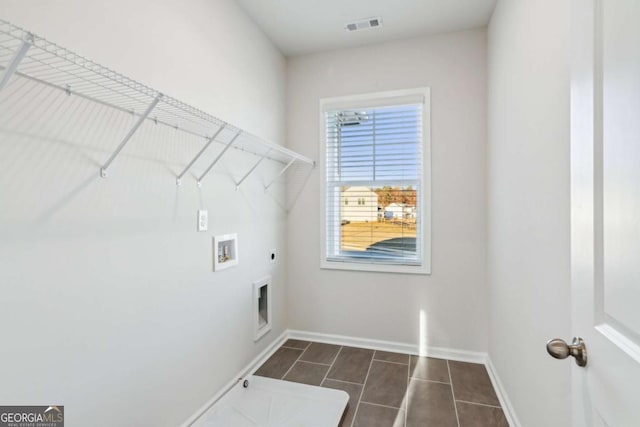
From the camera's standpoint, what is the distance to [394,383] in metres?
2.21

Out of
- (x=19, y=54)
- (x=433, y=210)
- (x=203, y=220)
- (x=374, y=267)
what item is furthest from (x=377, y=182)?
(x=19, y=54)

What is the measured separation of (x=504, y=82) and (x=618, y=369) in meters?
1.88

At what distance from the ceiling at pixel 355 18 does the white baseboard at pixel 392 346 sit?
2598 mm

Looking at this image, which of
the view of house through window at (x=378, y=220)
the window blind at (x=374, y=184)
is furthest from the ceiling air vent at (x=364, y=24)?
the view of house through window at (x=378, y=220)

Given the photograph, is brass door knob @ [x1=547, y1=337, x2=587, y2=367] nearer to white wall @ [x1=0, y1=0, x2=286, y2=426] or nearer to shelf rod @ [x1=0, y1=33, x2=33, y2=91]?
shelf rod @ [x1=0, y1=33, x2=33, y2=91]

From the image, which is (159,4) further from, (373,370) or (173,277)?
(373,370)

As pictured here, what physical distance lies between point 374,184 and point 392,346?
1.42 meters

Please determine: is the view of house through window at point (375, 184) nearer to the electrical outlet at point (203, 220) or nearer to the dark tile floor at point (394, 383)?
the dark tile floor at point (394, 383)

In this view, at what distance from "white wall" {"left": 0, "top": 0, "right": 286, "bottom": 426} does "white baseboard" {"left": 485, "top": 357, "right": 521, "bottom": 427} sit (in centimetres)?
171

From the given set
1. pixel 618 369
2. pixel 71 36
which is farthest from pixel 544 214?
pixel 71 36

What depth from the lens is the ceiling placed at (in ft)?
7.33

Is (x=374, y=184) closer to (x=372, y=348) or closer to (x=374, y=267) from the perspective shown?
(x=374, y=267)

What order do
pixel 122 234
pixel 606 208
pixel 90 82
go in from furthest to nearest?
pixel 122 234 < pixel 90 82 < pixel 606 208

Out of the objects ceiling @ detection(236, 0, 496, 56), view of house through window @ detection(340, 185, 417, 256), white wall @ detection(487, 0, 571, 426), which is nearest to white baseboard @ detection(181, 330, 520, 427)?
white wall @ detection(487, 0, 571, 426)
